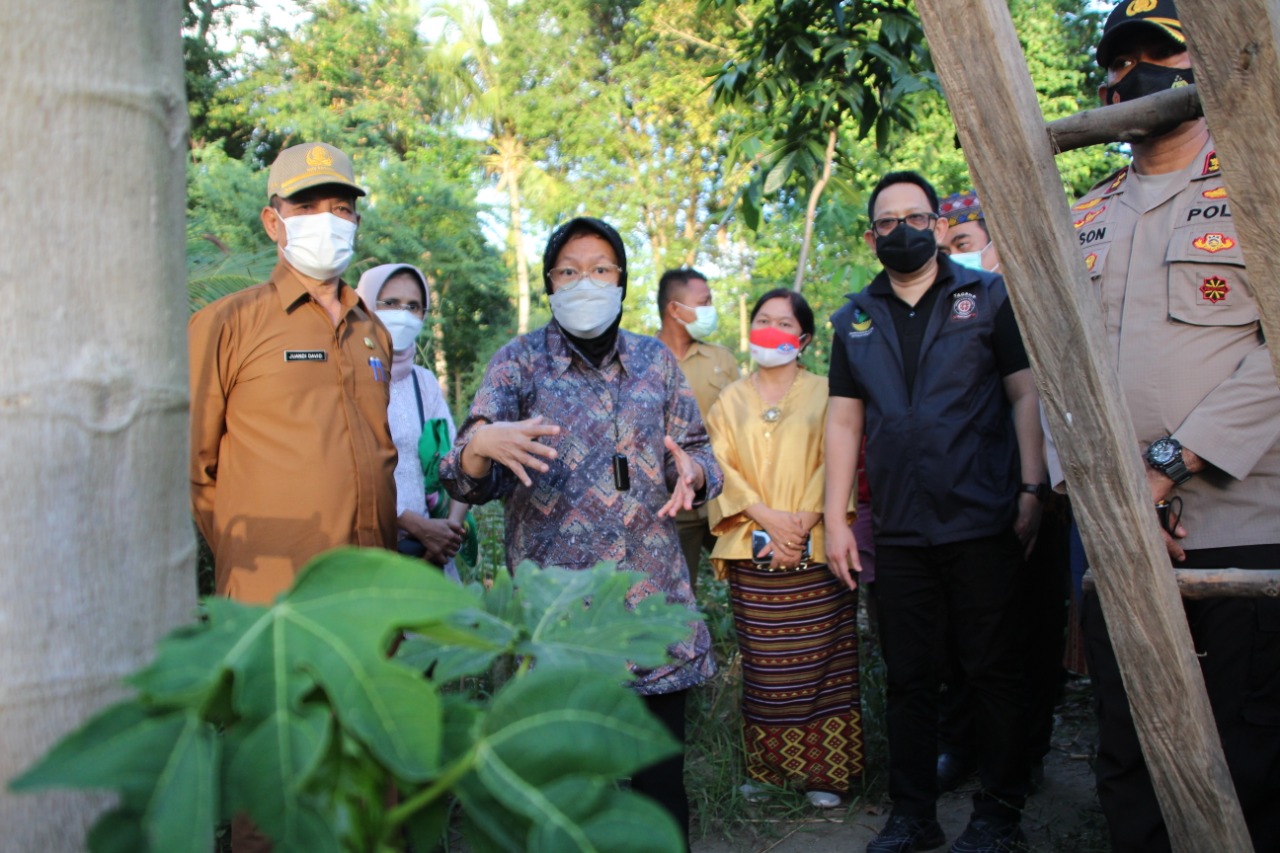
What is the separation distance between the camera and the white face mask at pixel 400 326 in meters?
3.77

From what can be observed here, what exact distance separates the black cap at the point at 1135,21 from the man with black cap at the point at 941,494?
964 mm

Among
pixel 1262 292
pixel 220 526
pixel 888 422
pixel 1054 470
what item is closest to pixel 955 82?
pixel 1262 292

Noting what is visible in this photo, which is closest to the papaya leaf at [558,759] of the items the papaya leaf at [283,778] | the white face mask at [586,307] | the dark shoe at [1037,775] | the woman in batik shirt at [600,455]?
the papaya leaf at [283,778]

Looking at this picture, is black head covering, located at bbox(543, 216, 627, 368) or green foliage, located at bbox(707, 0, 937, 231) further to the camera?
green foliage, located at bbox(707, 0, 937, 231)

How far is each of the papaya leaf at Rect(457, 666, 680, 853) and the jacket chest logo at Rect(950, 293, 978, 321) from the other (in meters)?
2.79

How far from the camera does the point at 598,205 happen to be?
75.4ft

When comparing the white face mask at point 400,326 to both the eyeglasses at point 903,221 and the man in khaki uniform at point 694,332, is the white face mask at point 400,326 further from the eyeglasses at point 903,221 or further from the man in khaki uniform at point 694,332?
the man in khaki uniform at point 694,332

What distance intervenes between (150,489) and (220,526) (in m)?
1.75

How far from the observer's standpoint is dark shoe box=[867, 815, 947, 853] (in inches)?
134

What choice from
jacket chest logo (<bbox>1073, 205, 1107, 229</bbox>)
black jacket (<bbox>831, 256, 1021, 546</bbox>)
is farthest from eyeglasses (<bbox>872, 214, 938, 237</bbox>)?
jacket chest logo (<bbox>1073, 205, 1107, 229</bbox>)

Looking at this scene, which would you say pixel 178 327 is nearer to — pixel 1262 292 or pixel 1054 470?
pixel 1262 292

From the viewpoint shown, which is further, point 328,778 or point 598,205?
point 598,205

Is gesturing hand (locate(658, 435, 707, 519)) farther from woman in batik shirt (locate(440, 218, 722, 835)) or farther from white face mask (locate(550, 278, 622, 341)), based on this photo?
white face mask (locate(550, 278, 622, 341))

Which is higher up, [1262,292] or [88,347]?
[1262,292]
